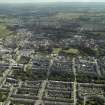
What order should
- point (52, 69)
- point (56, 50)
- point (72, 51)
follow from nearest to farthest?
1. point (52, 69)
2. point (72, 51)
3. point (56, 50)

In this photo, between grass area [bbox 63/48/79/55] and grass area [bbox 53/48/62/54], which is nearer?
grass area [bbox 53/48/62/54]

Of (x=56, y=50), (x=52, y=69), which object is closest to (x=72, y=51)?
(x=56, y=50)

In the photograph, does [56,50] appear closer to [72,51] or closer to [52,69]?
[72,51]

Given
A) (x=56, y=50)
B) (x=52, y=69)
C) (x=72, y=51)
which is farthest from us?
(x=56, y=50)

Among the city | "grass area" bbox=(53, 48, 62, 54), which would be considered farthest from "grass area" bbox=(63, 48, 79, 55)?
"grass area" bbox=(53, 48, 62, 54)

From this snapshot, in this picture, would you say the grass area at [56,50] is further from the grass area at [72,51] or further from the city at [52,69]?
the grass area at [72,51]

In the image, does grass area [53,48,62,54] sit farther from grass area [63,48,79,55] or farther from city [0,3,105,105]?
grass area [63,48,79,55]

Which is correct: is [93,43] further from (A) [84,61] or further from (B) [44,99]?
(B) [44,99]

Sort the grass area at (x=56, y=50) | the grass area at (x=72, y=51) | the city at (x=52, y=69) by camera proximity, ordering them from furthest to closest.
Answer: the grass area at (x=72, y=51), the grass area at (x=56, y=50), the city at (x=52, y=69)

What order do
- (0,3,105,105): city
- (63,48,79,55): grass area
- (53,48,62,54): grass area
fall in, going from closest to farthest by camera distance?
(0,3,105,105): city
(53,48,62,54): grass area
(63,48,79,55): grass area

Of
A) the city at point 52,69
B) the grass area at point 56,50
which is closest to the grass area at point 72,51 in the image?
the city at point 52,69

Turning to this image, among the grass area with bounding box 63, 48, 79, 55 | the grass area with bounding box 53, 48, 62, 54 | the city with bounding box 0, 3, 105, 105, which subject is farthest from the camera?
the grass area with bounding box 63, 48, 79, 55
